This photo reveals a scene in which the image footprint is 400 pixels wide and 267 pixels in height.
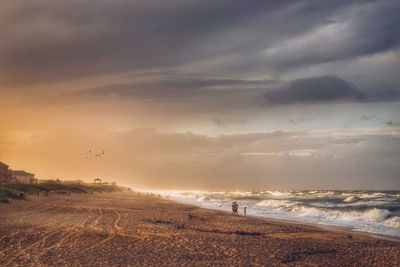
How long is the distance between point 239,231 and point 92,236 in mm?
9491

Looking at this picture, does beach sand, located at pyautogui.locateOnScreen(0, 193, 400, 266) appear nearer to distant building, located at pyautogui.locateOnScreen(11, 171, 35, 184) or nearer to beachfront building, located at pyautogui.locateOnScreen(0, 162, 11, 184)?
beachfront building, located at pyautogui.locateOnScreen(0, 162, 11, 184)

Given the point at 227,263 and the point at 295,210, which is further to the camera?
the point at 295,210

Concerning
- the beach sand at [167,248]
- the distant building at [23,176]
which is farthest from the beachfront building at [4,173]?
the beach sand at [167,248]

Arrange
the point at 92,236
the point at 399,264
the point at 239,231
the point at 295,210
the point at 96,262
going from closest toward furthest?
1. the point at 96,262
2. the point at 399,264
3. the point at 92,236
4. the point at 239,231
5. the point at 295,210

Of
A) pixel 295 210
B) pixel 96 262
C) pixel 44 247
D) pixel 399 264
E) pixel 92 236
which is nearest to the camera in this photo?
pixel 96 262

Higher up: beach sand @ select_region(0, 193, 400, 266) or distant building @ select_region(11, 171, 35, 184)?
distant building @ select_region(11, 171, 35, 184)

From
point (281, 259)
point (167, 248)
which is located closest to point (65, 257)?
point (167, 248)

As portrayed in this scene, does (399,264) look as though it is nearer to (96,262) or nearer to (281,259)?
(281,259)

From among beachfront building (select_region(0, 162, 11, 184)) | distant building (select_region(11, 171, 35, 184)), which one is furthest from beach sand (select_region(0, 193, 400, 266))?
→ distant building (select_region(11, 171, 35, 184))

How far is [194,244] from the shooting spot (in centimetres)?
1666

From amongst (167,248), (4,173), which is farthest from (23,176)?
(167,248)

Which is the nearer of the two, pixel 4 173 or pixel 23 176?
pixel 4 173

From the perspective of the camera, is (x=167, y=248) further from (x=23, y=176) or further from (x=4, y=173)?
(x=23, y=176)

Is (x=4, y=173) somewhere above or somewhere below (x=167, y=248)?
above
